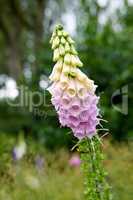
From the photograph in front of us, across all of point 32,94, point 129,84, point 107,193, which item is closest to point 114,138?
point 129,84

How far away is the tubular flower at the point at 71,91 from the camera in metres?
2.90

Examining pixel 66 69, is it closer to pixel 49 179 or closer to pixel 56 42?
pixel 56 42

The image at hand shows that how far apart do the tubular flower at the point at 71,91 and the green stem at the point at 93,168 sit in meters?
0.08

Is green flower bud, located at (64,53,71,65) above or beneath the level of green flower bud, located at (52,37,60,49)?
beneath

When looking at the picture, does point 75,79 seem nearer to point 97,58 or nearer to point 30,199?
point 30,199

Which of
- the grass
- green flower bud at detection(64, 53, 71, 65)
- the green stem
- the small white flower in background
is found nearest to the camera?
green flower bud at detection(64, 53, 71, 65)

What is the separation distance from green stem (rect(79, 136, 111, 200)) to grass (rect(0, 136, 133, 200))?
243cm

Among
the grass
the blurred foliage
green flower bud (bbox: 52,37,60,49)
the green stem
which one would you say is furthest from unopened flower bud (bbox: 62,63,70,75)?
the blurred foliage

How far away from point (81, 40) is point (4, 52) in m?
15.0

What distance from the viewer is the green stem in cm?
→ 300

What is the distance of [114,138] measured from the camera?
38.1 feet

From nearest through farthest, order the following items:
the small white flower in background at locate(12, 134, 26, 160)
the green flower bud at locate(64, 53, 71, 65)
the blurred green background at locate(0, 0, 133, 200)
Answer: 1. the green flower bud at locate(64, 53, 71, 65)
2. the small white flower in background at locate(12, 134, 26, 160)
3. the blurred green background at locate(0, 0, 133, 200)

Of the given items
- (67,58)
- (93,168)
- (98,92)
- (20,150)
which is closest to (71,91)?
(67,58)

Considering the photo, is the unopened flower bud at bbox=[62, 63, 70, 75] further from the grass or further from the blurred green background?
the blurred green background
